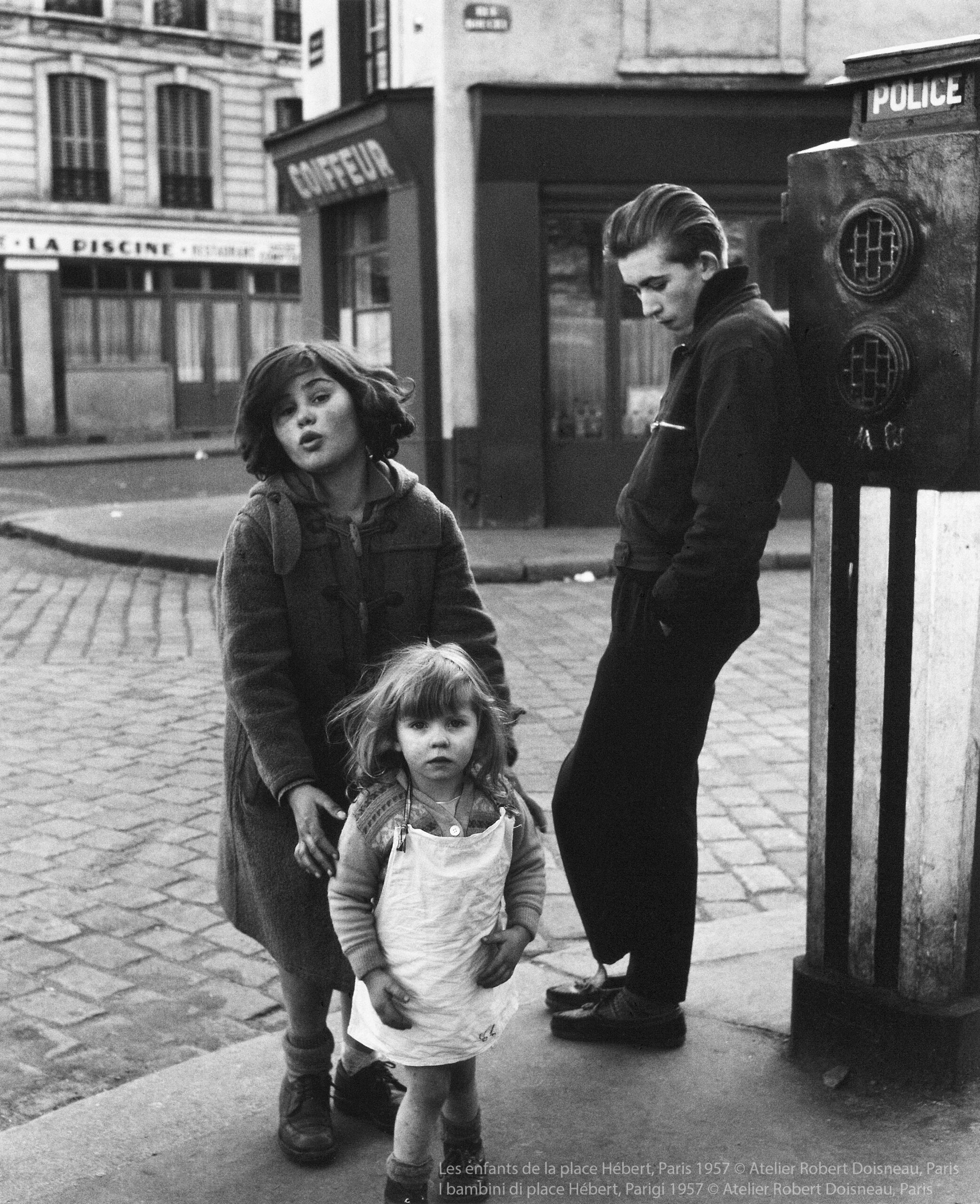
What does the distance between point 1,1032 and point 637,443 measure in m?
10.4

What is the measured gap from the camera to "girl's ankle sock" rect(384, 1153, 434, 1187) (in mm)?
2641

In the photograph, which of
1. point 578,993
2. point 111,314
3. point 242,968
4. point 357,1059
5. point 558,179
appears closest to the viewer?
point 357,1059

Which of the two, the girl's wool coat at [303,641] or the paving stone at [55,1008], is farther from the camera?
the paving stone at [55,1008]

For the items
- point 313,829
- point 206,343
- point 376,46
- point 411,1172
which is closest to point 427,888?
point 313,829

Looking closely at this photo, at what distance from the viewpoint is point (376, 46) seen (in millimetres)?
14445

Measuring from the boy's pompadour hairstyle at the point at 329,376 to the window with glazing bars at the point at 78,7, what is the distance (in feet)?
88.8

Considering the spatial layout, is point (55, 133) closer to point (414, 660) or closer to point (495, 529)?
point (495, 529)

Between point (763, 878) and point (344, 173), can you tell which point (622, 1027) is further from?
point (344, 173)

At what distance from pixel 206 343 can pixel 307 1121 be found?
27672 millimetres

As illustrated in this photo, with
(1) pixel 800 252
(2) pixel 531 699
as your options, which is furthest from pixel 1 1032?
(2) pixel 531 699

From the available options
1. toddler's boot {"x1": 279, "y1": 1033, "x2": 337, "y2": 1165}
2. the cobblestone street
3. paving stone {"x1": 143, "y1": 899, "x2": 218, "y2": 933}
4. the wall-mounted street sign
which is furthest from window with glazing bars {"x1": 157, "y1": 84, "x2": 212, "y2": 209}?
toddler's boot {"x1": 279, "y1": 1033, "x2": 337, "y2": 1165}

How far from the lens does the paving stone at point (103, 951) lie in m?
4.18

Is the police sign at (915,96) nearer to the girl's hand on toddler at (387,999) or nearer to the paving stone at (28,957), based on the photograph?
the girl's hand on toddler at (387,999)

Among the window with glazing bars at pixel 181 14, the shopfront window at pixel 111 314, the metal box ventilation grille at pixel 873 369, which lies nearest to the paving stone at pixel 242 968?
the metal box ventilation grille at pixel 873 369
